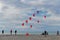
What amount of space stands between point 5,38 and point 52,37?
7628 mm

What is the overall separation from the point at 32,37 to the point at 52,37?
10.9ft

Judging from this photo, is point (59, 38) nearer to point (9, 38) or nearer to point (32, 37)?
point (32, 37)

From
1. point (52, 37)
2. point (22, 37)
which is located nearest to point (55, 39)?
point (52, 37)

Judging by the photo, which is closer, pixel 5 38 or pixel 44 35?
pixel 5 38

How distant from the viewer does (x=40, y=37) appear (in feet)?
111

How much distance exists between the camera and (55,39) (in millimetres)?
33688

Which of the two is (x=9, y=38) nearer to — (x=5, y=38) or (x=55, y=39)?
(x=5, y=38)

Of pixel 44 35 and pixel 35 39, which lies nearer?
pixel 35 39

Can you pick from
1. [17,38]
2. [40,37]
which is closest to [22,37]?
[17,38]

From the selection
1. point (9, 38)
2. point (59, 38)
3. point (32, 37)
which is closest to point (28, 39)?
point (32, 37)

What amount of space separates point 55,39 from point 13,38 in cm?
680

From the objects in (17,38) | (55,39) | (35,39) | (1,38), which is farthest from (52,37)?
(1,38)

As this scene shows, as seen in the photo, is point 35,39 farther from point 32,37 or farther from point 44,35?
point 44,35

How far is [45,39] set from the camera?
3356 centimetres
